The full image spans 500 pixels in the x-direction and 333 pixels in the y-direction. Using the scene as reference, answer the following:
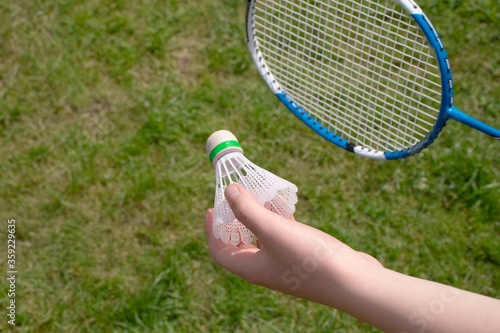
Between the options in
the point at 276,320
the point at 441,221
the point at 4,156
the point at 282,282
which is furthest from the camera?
the point at 4,156

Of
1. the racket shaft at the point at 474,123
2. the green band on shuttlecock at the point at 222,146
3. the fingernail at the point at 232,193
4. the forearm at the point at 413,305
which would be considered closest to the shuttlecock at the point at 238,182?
the green band on shuttlecock at the point at 222,146

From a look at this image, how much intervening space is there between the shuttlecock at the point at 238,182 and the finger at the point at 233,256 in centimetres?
4

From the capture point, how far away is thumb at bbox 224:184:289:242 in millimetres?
1439

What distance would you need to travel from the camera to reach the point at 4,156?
10.2 ft

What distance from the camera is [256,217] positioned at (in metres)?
1.45

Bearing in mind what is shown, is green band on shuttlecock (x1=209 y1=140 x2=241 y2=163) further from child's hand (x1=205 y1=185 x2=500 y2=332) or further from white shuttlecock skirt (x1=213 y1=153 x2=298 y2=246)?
child's hand (x1=205 y1=185 x2=500 y2=332)

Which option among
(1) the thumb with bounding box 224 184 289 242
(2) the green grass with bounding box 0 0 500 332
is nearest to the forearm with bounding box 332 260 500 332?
(1) the thumb with bounding box 224 184 289 242

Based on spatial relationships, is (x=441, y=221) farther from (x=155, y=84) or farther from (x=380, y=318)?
(x=155, y=84)

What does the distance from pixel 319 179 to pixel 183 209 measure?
0.93m

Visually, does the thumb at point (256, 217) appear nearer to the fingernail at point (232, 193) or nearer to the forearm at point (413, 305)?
the fingernail at point (232, 193)

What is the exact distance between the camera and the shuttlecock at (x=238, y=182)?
68.2 inches

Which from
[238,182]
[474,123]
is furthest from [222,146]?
[474,123]

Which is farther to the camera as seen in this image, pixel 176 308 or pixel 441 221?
pixel 441 221

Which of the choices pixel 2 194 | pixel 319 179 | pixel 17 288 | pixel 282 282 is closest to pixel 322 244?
pixel 282 282
